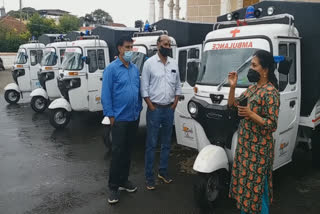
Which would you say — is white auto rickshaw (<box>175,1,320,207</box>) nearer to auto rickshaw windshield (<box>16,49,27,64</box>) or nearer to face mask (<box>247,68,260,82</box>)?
face mask (<box>247,68,260,82</box>)

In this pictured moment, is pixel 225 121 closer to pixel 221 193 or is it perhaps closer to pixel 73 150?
pixel 221 193

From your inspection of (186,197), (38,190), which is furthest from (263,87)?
(38,190)

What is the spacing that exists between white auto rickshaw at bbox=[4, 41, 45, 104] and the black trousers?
354 inches

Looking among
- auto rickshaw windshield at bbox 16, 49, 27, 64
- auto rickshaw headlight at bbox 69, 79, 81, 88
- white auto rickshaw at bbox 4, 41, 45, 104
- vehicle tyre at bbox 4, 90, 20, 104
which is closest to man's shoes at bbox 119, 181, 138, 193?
auto rickshaw headlight at bbox 69, 79, 81, 88

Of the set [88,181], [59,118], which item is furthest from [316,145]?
[59,118]

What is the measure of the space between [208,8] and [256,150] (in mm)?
12270

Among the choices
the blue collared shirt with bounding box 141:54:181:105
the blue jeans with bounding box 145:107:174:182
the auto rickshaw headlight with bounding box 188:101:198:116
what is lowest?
the blue jeans with bounding box 145:107:174:182

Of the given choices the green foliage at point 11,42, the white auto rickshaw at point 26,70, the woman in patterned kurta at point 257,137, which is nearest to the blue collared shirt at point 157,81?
the woman in patterned kurta at point 257,137

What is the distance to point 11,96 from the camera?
12625mm

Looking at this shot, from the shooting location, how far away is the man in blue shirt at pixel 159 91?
428 cm

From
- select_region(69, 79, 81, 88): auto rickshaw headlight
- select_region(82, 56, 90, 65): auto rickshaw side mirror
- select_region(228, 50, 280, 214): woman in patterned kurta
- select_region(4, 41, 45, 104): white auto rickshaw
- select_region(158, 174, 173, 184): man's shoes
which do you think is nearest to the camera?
select_region(228, 50, 280, 214): woman in patterned kurta

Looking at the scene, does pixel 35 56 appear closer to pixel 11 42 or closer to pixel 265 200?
pixel 265 200

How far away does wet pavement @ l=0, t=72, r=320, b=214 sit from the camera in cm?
411

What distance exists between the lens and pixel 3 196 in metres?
4.48
